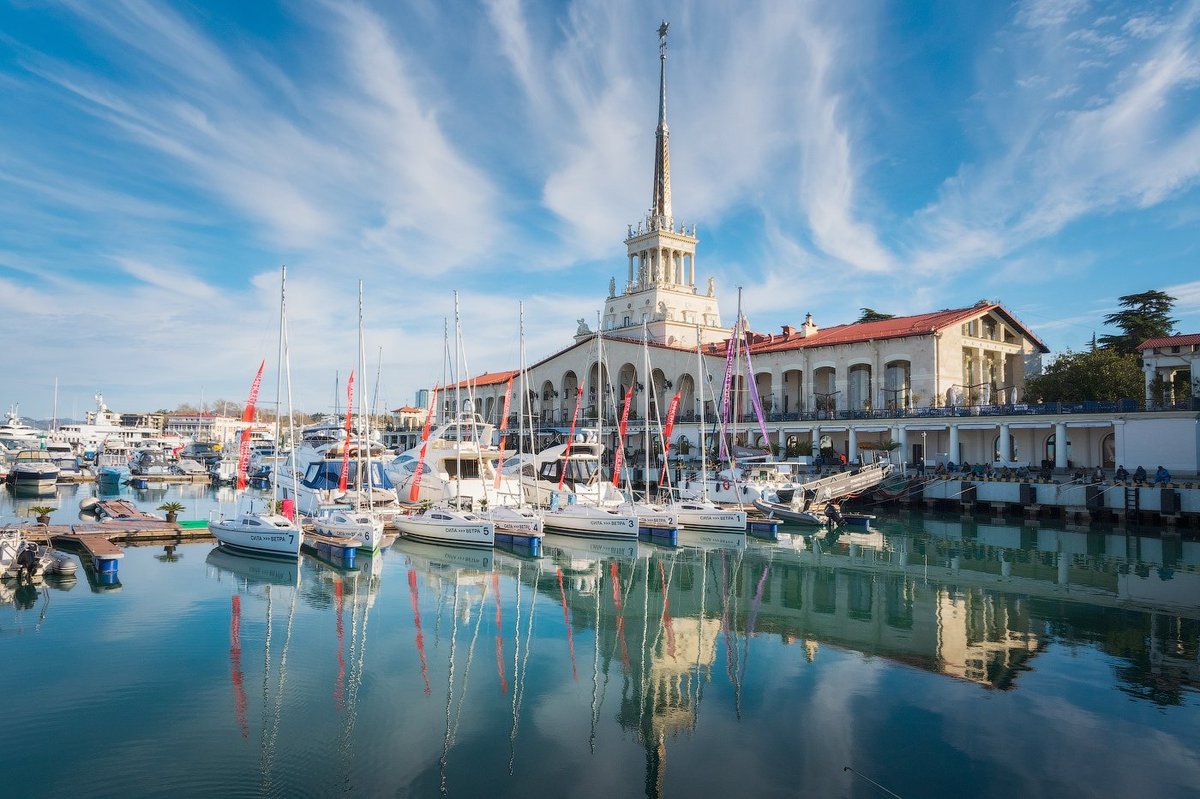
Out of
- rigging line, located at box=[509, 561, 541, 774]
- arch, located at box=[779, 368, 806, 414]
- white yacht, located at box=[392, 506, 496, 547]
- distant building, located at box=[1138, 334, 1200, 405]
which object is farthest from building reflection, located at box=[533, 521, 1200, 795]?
arch, located at box=[779, 368, 806, 414]

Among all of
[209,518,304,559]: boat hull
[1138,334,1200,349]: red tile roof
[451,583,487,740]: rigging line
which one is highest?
[1138,334,1200,349]: red tile roof

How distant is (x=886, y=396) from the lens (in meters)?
54.1

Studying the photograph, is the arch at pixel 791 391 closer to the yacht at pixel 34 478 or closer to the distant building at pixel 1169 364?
the distant building at pixel 1169 364

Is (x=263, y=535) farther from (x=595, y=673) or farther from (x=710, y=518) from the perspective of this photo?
(x=710, y=518)

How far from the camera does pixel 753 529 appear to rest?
1422 inches

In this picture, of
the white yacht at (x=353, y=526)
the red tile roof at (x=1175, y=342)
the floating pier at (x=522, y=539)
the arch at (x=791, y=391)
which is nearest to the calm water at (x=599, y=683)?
the white yacht at (x=353, y=526)

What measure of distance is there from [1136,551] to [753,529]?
15452mm

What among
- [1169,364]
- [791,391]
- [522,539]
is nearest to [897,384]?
[791,391]

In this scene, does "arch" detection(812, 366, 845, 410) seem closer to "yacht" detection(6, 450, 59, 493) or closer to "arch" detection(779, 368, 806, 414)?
"arch" detection(779, 368, 806, 414)

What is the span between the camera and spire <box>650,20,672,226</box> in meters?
81.2

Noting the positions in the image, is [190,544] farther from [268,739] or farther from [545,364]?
[545,364]

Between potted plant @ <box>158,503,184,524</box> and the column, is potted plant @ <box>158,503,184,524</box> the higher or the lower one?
the lower one

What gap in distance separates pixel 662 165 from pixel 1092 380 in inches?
1912

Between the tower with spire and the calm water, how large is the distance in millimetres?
55505
